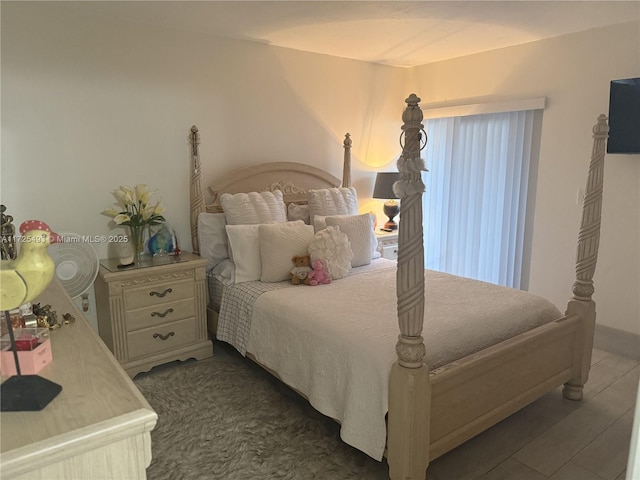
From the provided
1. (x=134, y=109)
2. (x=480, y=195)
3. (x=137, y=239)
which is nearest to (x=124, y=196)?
(x=137, y=239)

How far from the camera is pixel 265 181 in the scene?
3.70m

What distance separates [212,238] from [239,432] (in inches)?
57.2

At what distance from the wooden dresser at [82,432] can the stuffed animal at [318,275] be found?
1.83m

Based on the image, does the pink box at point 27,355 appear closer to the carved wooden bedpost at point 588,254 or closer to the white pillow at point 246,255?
the white pillow at point 246,255

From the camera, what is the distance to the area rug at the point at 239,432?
204 cm

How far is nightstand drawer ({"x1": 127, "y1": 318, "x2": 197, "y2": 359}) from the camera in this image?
2.89 m

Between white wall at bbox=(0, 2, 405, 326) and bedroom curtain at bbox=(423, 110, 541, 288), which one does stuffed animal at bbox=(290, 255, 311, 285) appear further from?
bedroom curtain at bbox=(423, 110, 541, 288)

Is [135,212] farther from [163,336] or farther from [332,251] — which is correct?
[332,251]

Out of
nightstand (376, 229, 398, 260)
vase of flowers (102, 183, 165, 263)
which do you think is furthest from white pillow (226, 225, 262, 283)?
nightstand (376, 229, 398, 260)

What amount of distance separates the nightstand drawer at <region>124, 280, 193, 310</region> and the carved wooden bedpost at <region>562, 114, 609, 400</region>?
7.93 feet

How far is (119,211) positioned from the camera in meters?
3.11

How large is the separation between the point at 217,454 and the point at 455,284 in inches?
67.4

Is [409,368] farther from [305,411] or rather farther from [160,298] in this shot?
[160,298]

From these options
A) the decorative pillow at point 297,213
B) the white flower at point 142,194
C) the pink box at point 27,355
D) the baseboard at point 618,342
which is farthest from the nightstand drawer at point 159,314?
the baseboard at point 618,342
